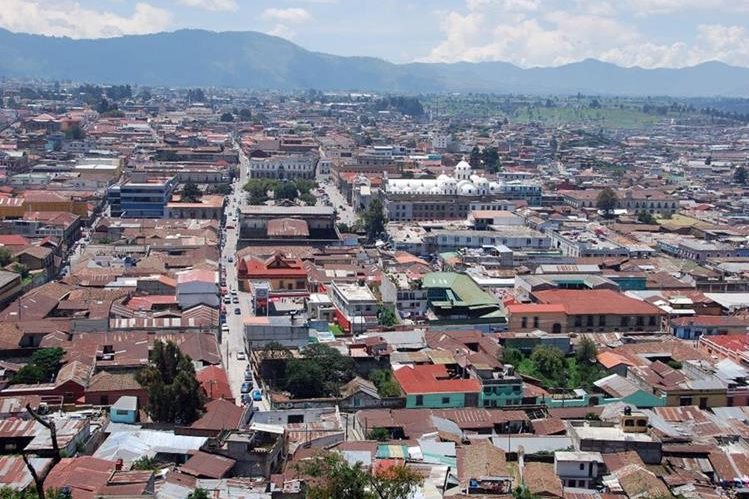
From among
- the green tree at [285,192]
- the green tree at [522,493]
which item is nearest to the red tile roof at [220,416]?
the green tree at [522,493]

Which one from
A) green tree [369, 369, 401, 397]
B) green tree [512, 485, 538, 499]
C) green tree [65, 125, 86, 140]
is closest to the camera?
green tree [512, 485, 538, 499]

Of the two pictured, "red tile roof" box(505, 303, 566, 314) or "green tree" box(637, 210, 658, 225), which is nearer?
"red tile roof" box(505, 303, 566, 314)

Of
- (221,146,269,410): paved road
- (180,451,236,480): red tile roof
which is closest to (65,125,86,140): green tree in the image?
(221,146,269,410): paved road

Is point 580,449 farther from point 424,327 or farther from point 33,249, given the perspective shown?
point 33,249

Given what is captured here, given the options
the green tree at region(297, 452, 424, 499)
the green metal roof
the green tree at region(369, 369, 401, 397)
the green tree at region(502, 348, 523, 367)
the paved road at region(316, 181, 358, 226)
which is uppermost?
the green tree at region(297, 452, 424, 499)

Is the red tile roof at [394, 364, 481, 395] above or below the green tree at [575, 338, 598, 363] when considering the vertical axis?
above

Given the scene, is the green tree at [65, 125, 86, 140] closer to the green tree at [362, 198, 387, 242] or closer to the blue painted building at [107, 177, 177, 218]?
the blue painted building at [107, 177, 177, 218]

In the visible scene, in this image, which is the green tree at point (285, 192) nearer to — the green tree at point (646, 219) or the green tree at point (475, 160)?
the green tree at point (646, 219)
